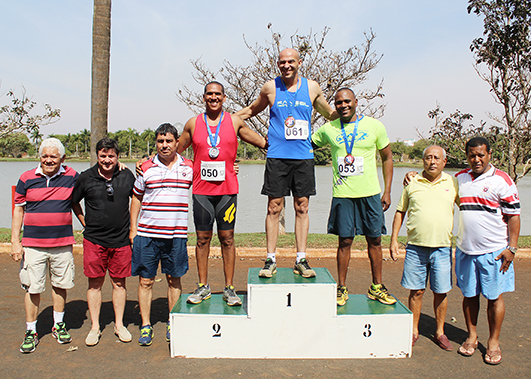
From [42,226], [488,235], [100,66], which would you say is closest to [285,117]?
[488,235]

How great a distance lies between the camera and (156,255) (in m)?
4.08

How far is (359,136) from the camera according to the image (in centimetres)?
415

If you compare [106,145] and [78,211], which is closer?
[106,145]

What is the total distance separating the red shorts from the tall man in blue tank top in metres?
1.39

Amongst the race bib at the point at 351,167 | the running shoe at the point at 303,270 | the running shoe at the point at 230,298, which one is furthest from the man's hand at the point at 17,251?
the race bib at the point at 351,167

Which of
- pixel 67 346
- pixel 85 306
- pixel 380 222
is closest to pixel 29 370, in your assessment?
pixel 67 346

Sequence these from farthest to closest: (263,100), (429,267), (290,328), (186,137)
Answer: (263,100)
(186,137)
(429,267)
(290,328)

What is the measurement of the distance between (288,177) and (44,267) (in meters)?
2.63

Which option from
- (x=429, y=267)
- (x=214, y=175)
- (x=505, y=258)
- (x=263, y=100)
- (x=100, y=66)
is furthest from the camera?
(x=100, y=66)

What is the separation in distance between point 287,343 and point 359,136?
2.16m

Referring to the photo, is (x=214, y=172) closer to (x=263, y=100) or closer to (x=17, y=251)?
(x=263, y=100)

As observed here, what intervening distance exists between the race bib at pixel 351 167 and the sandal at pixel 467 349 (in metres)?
1.97

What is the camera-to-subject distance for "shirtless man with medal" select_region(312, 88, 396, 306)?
163 inches

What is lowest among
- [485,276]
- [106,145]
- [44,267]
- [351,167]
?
[44,267]
